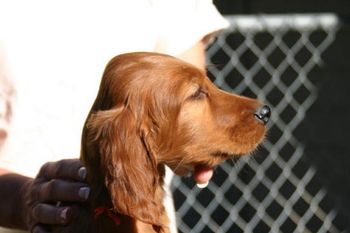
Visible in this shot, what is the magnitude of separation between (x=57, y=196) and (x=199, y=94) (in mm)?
555

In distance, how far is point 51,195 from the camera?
8.48 feet

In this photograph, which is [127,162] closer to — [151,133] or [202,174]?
[151,133]

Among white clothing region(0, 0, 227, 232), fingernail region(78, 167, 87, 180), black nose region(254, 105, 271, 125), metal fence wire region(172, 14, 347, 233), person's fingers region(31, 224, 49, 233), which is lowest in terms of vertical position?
metal fence wire region(172, 14, 347, 233)

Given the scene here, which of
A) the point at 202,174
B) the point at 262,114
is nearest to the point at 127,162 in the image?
the point at 202,174

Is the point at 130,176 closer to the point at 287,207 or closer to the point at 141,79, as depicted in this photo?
the point at 141,79

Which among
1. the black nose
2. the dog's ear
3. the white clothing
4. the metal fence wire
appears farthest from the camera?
the metal fence wire

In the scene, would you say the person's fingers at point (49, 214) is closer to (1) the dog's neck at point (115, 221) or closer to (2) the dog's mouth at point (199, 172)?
(1) the dog's neck at point (115, 221)

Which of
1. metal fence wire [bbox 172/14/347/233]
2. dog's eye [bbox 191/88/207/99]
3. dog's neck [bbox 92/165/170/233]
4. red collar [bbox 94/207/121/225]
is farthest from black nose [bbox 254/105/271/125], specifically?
metal fence wire [bbox 172/14/347/233]

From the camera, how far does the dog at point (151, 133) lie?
259cm

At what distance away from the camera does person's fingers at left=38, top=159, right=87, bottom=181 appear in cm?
261

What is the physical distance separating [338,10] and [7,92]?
420 centimetres

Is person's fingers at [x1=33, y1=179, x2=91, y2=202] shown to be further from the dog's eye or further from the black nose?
the black nose

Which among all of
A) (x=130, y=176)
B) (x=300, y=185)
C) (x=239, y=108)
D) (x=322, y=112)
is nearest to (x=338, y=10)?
(x=322, y=112)

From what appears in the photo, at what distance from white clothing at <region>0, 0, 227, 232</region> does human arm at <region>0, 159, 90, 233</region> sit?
153 millimetres
